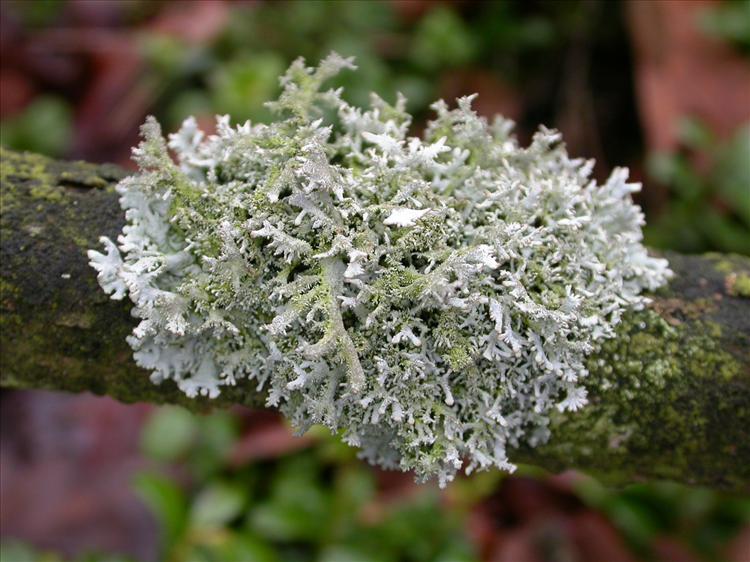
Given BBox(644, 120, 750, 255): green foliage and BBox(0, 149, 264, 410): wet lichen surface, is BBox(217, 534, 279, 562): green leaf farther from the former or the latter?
BBox(644, 120, 750, 255): green foliage

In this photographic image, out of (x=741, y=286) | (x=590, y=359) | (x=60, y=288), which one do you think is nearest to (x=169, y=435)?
(x=60, y=288)

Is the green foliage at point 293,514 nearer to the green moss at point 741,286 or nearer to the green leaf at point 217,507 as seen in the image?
the green leaf at point 217,507

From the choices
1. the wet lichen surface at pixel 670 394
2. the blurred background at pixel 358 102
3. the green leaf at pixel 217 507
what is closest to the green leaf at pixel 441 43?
the blurred background at pixel 358 102

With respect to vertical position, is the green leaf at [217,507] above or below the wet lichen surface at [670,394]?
below

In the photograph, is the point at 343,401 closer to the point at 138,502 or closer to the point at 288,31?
the point at 138,502

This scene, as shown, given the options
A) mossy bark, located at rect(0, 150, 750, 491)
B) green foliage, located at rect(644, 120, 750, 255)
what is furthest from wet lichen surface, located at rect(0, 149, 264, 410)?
green foliage, located at rect(644, 120, 750, 255)

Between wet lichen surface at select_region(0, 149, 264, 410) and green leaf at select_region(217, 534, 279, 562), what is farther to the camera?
green leaf at select_region(217, 534, 279, 562)
